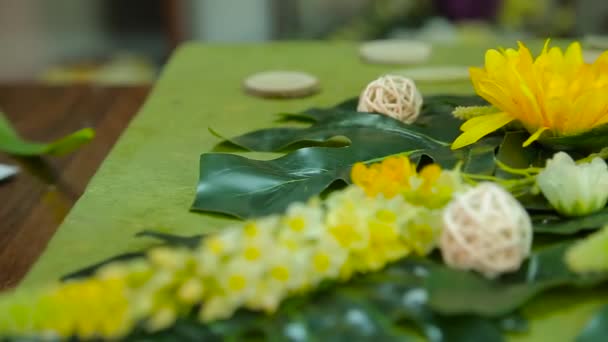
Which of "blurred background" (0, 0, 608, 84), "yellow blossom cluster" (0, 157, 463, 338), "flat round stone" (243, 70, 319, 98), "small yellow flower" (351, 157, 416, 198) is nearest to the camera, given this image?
"yellow blossom cluster" (0, 157, 463, 338)

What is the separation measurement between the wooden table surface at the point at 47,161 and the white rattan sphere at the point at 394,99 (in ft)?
1.03

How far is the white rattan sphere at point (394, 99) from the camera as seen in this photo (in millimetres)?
806

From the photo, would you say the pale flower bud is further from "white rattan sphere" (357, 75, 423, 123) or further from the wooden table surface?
the wooden table surface

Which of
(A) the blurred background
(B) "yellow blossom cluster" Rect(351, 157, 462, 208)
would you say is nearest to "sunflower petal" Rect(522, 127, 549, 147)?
(B) "yellow blossom cluster" Rect(351, 157, 462, 208)

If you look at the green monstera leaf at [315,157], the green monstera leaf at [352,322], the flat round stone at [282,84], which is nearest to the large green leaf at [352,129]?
the green monstera leaf at [315,157]

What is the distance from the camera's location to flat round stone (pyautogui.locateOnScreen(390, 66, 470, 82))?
1.04 meters

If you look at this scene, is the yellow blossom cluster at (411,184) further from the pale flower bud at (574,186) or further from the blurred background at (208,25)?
the blurred background at (208,25)

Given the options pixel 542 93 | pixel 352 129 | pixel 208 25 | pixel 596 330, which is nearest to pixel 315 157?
pixel 352 129

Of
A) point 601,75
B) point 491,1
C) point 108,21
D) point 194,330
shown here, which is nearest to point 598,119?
point 601,75

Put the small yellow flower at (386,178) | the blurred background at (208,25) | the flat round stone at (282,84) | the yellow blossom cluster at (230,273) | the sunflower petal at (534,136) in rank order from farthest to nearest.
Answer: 1. the blurred background at (208,25)
2. the flat round stone at (282,84)
3. the sunflower petal at (534,136)
4. the small yellow flower at (386,178)
5. the yellow blossom cluster at (230,273)

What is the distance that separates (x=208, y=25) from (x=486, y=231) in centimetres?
163

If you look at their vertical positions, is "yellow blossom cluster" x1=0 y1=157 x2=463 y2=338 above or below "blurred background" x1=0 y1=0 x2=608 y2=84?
above

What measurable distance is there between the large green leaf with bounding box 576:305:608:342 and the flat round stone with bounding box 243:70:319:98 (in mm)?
564

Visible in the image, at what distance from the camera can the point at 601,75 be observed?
2.16ft
